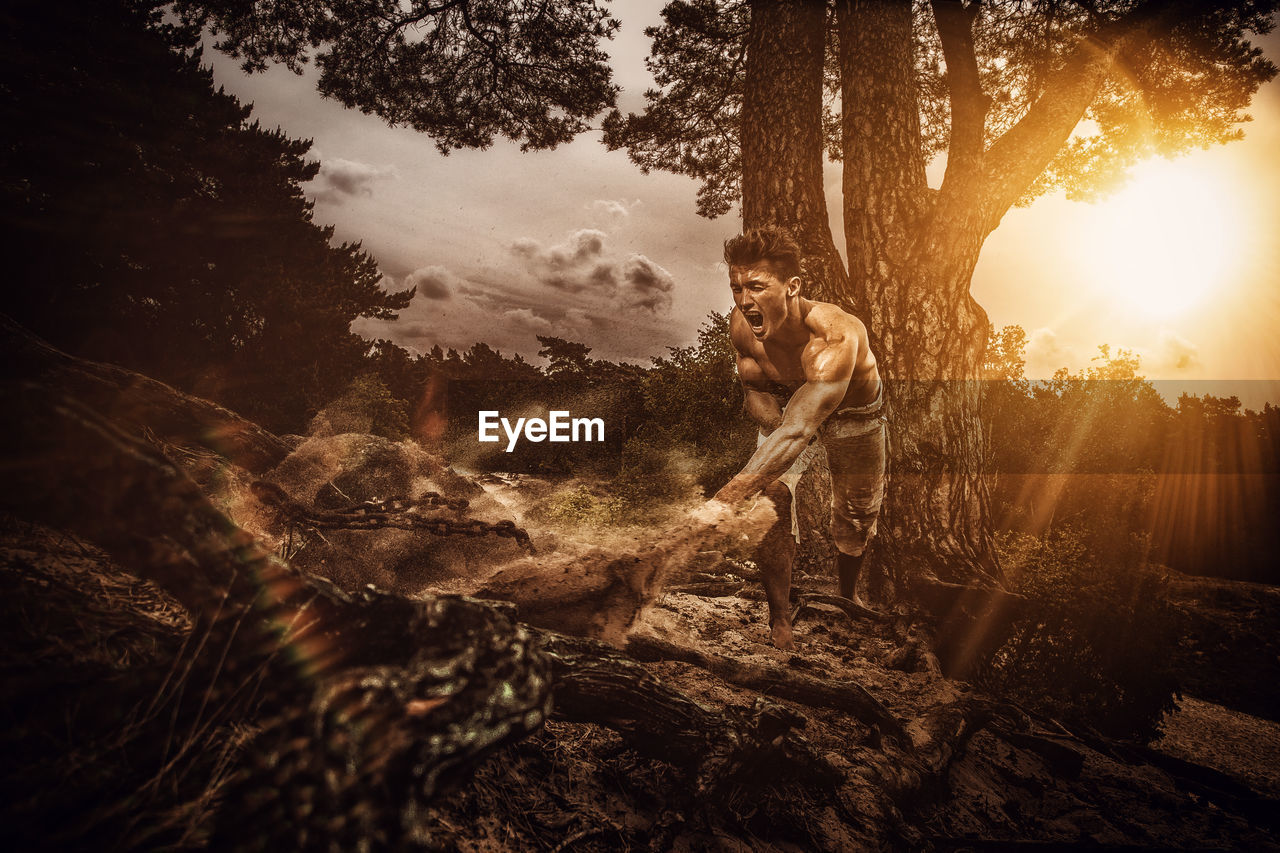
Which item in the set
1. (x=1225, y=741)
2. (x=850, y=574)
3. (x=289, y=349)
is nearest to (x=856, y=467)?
(x=850, y=574)

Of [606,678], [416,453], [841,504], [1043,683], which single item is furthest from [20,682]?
[1043,683]

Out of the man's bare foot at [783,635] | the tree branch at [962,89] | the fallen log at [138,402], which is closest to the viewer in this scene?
the fallen log at [138,402]

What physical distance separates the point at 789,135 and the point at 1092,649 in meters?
4.34

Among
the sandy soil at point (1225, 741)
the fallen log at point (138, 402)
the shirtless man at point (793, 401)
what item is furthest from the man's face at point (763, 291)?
the sandy soil at point (1225, 741)

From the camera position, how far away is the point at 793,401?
275cm

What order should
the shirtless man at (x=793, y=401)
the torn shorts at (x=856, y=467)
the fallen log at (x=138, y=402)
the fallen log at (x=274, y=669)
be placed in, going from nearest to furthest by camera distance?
the fallen log at (x=274, y=669), the fallen log at (x=138, y=402), the shirtless man at (x=793, y=401), the torn shorts at (x=856, y=467)

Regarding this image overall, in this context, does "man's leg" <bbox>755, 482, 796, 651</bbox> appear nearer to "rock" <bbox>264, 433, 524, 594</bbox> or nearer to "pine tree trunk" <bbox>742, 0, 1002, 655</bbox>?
"pine tree trunk" <bbox>742, 0, 1002, 655</bbox>

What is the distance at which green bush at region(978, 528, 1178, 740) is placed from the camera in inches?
129

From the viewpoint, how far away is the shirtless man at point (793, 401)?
2.70m

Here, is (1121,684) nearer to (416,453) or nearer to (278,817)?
(278,817)

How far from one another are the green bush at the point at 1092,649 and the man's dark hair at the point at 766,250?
9.14 ft

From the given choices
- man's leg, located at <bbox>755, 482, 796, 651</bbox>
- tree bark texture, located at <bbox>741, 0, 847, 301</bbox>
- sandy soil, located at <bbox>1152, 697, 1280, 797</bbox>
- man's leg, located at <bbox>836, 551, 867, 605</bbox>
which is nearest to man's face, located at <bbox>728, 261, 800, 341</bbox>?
tree bark texture, located at <bbox>741, 0, 847, 301</bbox>

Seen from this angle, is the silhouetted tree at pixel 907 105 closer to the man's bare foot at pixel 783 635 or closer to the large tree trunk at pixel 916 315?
the large tree trunk at pixel 916 315

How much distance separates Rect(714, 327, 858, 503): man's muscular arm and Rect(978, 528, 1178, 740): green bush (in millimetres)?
2061
